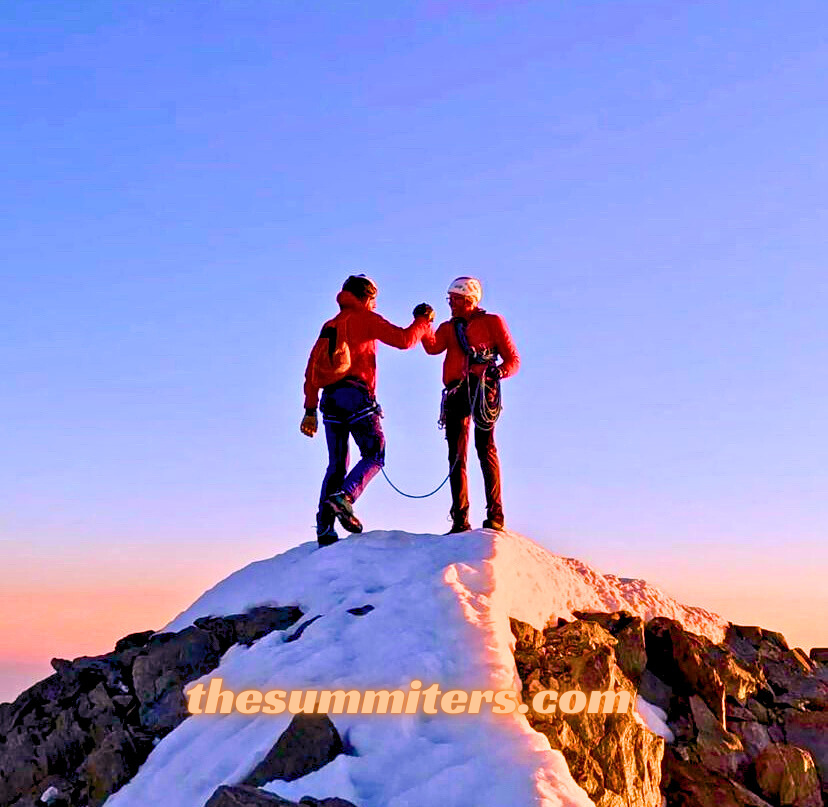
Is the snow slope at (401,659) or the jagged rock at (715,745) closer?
the snow slope at (401,659)

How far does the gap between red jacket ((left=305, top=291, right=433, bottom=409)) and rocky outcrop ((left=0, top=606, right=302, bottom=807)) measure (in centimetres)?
349

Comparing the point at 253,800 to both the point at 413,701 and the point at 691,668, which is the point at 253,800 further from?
the point at 691,668

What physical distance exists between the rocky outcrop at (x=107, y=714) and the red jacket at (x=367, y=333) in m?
3.49

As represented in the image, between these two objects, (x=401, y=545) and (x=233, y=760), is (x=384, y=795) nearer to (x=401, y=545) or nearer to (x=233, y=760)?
(x=233, y=760)

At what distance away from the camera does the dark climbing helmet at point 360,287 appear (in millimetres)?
13773

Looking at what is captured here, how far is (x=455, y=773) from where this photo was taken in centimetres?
771

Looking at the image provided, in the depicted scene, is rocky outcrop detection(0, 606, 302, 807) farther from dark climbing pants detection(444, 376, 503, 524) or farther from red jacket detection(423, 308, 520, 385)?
red jacket detection(423, 308, 520, 385)

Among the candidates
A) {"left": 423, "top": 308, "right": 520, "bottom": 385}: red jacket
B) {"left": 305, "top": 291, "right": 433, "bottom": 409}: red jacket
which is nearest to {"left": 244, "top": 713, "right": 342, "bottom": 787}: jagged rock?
{"left": 305, "top": 291, "right": 433, "bottom": 409}: red jacket

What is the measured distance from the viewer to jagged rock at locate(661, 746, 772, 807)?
10.5 metres

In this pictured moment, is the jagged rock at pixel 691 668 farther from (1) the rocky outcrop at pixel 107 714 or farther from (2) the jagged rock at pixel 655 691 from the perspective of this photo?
(1) the rocky outcrop at pixel 107 714

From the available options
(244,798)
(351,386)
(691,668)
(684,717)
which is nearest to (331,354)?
(351,386)

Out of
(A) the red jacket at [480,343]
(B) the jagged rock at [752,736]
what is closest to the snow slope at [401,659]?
(B) the jagged rock at [752,736]

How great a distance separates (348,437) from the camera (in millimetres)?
13781

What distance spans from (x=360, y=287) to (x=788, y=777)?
26.0 ft
